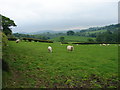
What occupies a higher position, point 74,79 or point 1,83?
point 1,83

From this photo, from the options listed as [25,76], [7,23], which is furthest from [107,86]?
[7,23]

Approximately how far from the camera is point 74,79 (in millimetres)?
7227

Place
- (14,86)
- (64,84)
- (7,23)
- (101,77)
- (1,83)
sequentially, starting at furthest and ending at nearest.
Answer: (7,23)
(101,77)
(64,84)
(14,86)
(1,83)

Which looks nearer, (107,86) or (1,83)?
(1,83)

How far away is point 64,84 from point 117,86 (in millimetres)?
2582

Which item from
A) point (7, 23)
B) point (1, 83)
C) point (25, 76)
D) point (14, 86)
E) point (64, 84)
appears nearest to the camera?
point (1, 83)

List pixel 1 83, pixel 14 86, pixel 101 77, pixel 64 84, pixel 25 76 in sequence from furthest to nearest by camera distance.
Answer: pixel 101 77 < pixel 25 76 < pixel 64 84 < pixel 14 86 < pixel 1 83

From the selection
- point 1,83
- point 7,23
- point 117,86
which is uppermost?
point 7,23

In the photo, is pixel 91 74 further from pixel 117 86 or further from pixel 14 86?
pixel 14 86

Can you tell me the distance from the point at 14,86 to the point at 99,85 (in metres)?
3.92

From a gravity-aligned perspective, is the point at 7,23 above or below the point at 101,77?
above

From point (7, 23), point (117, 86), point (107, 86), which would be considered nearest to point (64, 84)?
point (107, 86)

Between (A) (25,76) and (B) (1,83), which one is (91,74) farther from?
(B) (1,83)

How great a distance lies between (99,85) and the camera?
6.59 meters
